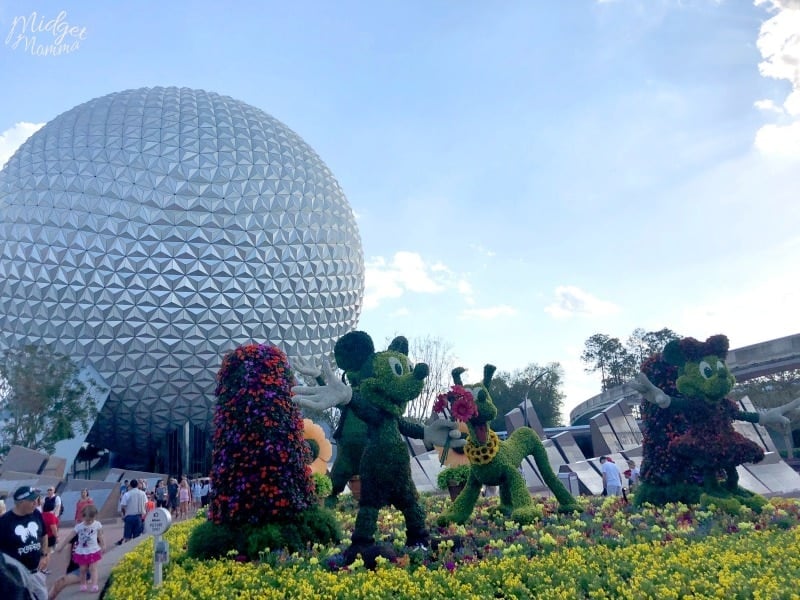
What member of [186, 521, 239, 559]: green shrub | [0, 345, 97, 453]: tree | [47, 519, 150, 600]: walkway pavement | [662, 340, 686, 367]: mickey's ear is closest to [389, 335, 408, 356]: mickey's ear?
[186, 521, 239, 559]: green shrub

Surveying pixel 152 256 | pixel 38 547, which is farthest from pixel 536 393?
pixel 38 547

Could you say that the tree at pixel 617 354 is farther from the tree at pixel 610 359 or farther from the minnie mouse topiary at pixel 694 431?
the minnie mouse topiary at pixel 694 431

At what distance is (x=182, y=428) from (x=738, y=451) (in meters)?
19.9

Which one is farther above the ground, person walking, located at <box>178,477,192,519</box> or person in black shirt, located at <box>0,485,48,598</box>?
person in black shirt, located at <box>0,485,48,598</box>

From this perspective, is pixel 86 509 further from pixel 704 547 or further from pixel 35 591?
pixel 704 547

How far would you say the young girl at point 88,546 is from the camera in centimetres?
669

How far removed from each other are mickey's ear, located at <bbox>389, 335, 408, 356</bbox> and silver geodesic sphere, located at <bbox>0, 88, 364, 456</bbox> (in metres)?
15.6

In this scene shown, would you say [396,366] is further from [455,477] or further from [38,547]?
[455,477]

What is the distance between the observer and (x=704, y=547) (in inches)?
249

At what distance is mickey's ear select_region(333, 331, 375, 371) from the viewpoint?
751 centimetres

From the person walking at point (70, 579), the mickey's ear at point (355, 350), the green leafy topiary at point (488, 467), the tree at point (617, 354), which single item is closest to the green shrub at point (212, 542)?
the person walking at point (70, 579)

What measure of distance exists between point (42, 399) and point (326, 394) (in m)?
17.2

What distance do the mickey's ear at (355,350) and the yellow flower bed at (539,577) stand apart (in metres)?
2.20

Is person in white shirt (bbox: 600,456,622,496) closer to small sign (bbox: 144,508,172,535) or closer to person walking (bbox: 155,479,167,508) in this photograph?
small sign (bbox: 144,508,172,535)
